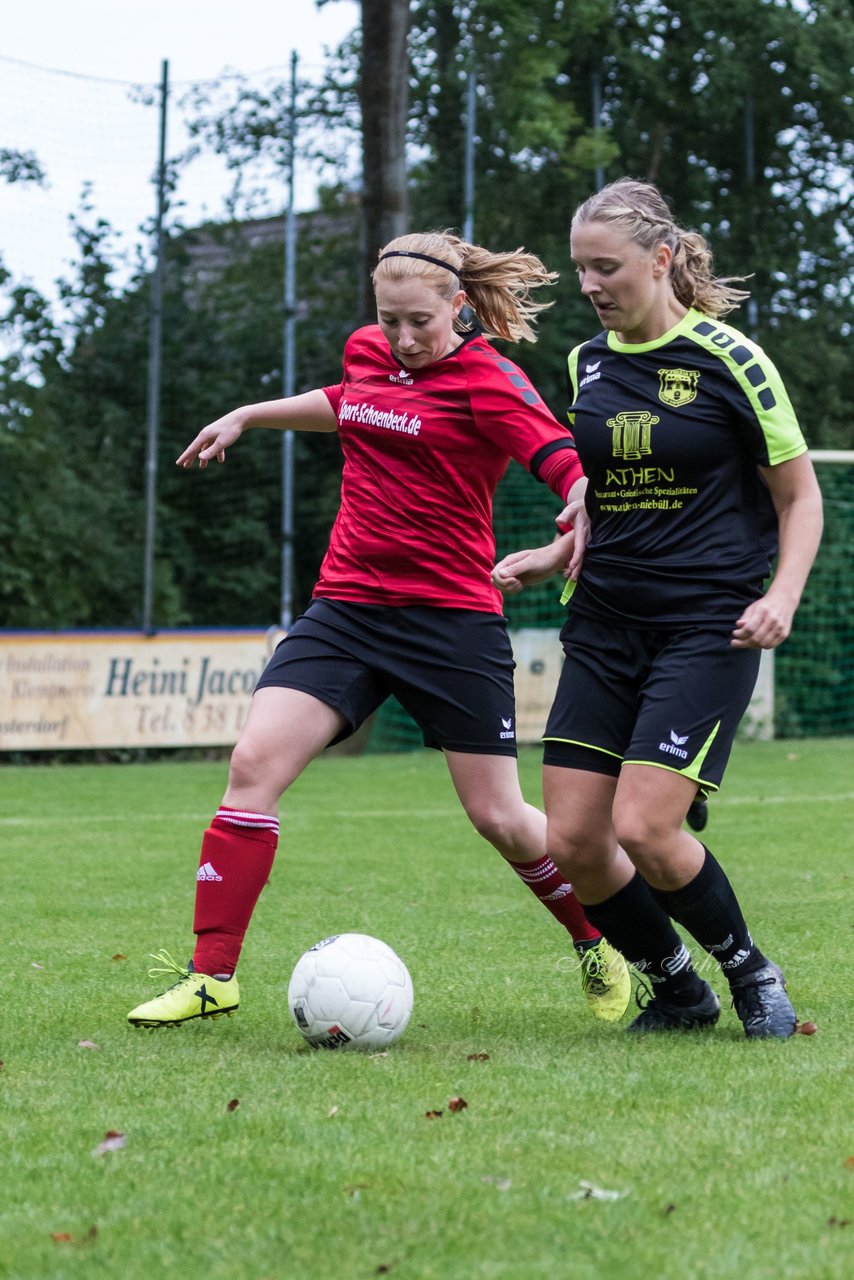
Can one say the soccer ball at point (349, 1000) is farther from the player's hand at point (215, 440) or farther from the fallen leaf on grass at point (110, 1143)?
the player's hand at point (215, 440)

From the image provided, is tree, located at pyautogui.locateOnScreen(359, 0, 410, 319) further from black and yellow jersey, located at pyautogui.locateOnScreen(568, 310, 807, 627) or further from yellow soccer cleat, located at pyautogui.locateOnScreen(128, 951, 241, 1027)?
yellow soccer cleat, located at pyautogui.locateOnScreen(128, 951, 241, 1027)

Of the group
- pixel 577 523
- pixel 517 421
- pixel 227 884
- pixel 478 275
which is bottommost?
pixel 227 884

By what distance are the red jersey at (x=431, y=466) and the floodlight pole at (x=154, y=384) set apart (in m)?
11.5

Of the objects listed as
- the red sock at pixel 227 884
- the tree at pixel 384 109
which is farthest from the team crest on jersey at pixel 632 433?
the tree at pixel 384 109

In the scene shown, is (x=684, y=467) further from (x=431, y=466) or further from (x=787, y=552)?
(x=431, y=466)

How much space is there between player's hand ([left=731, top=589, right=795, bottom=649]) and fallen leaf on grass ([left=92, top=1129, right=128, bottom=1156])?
73.2 inches

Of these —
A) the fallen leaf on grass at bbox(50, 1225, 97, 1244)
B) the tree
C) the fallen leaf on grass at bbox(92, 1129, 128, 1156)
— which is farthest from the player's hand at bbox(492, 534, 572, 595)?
the tree

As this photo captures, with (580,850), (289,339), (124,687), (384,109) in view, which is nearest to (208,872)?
(580,850)

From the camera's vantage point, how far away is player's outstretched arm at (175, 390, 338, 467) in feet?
16.9

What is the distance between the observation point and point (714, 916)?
452 centimetres

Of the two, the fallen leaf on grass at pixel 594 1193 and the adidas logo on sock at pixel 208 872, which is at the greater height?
the adidas logo on sock at pixel 208 872

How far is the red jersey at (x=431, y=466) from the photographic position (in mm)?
4898

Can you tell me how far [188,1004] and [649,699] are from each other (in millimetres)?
1481

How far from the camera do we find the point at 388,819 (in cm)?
1125
